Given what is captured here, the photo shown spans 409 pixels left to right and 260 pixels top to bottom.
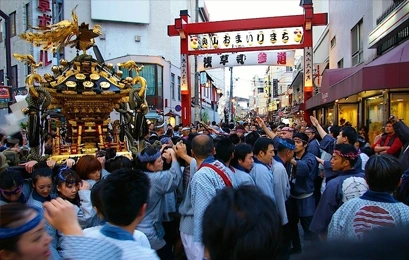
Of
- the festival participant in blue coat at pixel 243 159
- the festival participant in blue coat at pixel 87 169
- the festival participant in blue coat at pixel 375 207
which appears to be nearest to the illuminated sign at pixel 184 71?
the festival participant in blue coat at pixel 243 159

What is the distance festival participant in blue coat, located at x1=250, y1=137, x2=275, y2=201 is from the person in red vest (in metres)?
2.65

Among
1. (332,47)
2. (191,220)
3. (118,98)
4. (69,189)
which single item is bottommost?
(191,220)

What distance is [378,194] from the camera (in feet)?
9.00

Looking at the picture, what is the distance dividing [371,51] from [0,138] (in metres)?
12.4

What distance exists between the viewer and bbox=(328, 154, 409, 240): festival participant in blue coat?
261cm

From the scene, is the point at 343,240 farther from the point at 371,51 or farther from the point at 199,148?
the point at 371,51

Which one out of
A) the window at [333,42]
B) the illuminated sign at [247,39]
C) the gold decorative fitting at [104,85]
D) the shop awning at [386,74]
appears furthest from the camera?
the window at [333,42]

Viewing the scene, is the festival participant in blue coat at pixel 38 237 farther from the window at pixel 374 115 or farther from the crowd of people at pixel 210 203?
the window at pixel 374 115

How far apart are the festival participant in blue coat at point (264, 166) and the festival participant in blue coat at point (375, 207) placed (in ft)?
5.57

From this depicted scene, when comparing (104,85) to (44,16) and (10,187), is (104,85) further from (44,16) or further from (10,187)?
(44,16)

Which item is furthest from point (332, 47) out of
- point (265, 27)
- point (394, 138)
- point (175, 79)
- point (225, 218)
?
point (225, 218)

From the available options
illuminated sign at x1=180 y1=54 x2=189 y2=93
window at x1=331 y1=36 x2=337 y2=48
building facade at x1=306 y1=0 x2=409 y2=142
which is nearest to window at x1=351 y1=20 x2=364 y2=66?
building facade at x1=306 y1=0 x2=409 y2=142

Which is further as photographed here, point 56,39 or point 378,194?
point 56,39

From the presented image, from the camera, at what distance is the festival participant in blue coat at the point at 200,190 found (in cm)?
343
